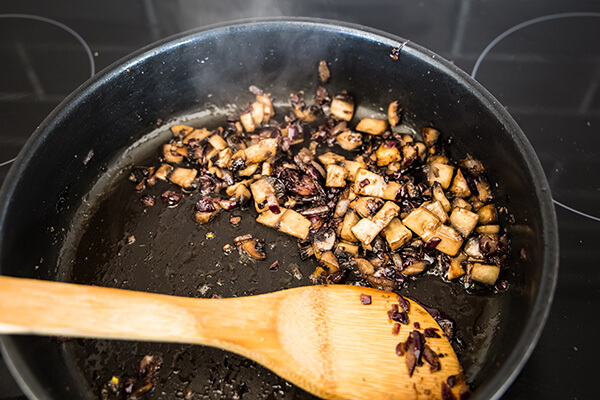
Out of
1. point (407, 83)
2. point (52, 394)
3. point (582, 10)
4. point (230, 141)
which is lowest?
point (52, 394)

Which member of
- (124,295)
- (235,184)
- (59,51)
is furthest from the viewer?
(59,51)

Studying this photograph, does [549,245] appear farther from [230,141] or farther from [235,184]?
[230,141]

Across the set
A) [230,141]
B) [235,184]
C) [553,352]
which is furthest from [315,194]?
[553,352]

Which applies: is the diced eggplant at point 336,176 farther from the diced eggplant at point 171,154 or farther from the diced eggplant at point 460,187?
the diced eggplant at point 171,154

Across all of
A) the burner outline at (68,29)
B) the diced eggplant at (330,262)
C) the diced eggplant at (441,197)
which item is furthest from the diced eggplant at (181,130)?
the diced eggplant at (441,197)

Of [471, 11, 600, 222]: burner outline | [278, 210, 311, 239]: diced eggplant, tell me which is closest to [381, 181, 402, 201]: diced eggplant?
[278, 210, 311, 239]: diced eggplant

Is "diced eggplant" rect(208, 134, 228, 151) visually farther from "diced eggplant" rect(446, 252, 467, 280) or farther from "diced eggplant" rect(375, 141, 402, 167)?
"diced eggplant" rect(446, 252, 467, 280)
